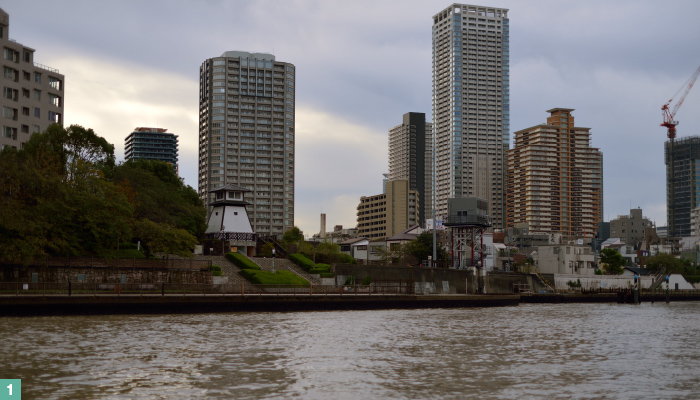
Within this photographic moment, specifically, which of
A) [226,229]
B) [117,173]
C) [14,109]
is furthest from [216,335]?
[14,109]

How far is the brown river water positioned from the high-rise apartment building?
58.2 meters

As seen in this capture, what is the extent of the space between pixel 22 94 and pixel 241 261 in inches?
1785

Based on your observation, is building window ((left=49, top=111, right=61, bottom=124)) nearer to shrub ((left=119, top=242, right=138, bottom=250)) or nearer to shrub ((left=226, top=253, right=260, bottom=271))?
shrub ((left=119, top=242, right=138, bottom=250))

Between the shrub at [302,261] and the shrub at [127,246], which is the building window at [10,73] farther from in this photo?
the shrub at [302,261]

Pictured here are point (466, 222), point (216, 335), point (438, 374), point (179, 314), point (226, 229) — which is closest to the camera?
point (438, 374)

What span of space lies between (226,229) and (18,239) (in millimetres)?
41473

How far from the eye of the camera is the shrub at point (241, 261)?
8506 cm

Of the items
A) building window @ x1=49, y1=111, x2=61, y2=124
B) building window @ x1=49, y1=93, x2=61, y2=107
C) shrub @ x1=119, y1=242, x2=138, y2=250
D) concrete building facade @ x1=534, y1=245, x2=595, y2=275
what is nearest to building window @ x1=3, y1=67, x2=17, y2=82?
building window @ x1=49, y1=93, x2=61, y2=107

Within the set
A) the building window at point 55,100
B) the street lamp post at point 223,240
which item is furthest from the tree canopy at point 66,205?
the building window at point 55,100

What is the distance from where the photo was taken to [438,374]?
29.8 metres

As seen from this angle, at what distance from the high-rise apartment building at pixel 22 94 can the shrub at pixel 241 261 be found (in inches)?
1515

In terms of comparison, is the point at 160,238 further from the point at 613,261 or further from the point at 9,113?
the point at 613,261

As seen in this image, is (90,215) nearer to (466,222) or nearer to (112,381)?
(112,381)

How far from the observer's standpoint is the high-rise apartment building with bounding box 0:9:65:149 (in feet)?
335
